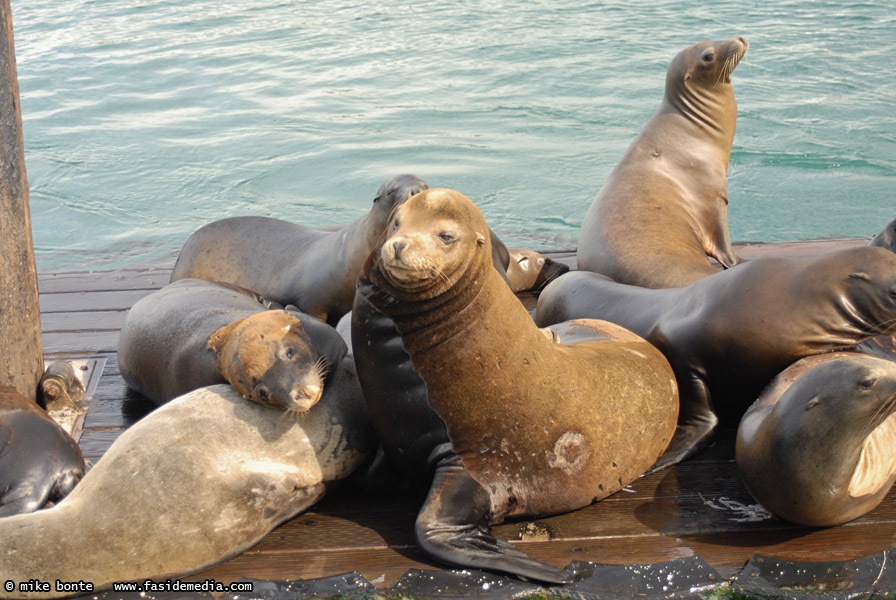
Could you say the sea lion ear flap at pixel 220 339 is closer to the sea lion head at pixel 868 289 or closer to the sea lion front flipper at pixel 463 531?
the sea lion front flipper at pixel 463 531

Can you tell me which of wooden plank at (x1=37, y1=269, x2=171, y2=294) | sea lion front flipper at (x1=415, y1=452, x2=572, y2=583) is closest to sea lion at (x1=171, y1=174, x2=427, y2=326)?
wooden plank at (x1=37, y1=269, x2=171, y2=294)

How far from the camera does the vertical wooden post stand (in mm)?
3648

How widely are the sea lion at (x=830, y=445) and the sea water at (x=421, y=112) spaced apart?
15.8ft

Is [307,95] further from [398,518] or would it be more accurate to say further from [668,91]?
[398,518]

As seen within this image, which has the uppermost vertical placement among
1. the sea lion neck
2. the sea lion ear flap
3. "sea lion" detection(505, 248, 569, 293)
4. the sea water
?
the sea lion neck

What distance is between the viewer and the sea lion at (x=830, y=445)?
260cm

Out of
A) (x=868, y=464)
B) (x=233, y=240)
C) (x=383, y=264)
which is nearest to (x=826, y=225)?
(x=233, y=240)

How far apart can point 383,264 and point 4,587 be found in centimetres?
137

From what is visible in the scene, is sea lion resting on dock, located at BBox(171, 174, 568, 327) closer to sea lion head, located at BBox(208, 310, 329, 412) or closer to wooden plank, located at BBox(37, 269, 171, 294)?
wooden plank, located at BBox(37, 269, 171, 294)

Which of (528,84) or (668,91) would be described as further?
(528,84)

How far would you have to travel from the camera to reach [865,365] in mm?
2635

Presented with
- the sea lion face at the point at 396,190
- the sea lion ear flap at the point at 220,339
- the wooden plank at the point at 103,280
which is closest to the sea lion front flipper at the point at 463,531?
the sea lion ear flap at the point at 220,339

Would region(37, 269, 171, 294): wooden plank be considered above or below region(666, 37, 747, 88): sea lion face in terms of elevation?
below

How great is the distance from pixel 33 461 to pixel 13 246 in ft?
3.56
